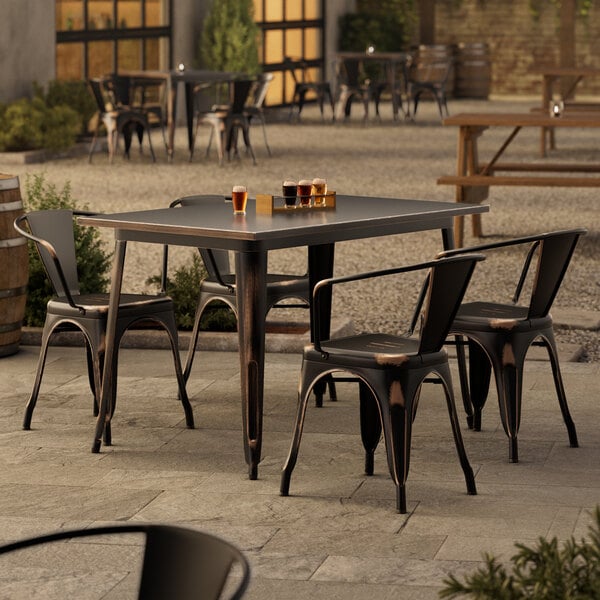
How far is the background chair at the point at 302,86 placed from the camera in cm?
1834

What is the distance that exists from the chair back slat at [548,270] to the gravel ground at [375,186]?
141cm

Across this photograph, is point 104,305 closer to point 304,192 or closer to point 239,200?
point 239,200

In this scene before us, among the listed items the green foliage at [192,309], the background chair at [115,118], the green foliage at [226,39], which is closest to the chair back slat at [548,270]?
the green foliage at [192,309]

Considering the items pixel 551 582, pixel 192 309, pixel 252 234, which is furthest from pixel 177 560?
pixel 192 309

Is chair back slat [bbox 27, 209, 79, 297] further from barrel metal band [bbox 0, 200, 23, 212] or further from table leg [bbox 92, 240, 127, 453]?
barrel metal band [bbox 0, 200, 23, 212]

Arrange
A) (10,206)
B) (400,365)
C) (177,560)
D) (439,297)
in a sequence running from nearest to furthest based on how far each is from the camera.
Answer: (177,560)
(400,365)
(439,297)
(10,206)

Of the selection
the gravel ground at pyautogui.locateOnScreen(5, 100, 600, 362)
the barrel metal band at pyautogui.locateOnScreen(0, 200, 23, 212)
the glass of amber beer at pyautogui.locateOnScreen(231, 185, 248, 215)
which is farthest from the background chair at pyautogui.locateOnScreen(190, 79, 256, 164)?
the glass of amber beer at pyautogui.locateOnScreen(231, 185, 248, 215)

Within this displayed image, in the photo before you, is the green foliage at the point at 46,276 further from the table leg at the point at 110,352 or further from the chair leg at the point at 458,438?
the chair leg at the point at 458,438

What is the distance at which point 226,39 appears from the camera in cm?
1833

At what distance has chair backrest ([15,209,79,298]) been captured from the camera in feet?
15.4

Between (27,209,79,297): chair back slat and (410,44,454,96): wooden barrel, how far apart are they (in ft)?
54.1

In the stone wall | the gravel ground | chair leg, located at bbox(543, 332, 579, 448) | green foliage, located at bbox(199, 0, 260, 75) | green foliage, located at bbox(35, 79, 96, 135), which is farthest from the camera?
the stone wall

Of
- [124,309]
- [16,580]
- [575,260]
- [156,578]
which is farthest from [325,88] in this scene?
[156,578]

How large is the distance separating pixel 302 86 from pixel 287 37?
3.12 meters
